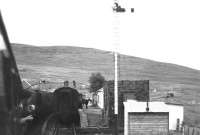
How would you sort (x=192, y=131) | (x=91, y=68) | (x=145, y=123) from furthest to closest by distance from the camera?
(x=91, y=68), (x=145, y=123), (x=192, y=131)

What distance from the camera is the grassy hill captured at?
11231 cm

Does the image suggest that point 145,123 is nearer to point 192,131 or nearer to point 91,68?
point 192,131

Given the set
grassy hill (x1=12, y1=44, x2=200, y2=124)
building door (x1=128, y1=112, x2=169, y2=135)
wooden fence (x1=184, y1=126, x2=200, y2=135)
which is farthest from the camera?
grassy hill (x1=12, y1=44, x2=200, y2=124)

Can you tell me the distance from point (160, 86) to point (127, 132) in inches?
3273


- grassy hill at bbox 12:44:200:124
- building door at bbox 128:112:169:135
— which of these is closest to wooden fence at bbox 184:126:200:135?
building door at bbox 128:112:169:135

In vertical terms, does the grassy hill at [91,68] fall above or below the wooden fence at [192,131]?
above

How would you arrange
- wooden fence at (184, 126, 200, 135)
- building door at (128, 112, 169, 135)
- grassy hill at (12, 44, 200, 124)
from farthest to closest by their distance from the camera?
1. grassy hill at (12, 44, 200, 124)
2. building door at (128, 112, 169, 135)
3. wooden fence at (184, 126, 200, 135)

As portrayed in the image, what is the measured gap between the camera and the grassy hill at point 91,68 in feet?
368

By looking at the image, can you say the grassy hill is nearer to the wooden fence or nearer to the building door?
the building door

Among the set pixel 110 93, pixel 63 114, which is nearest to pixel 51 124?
pixel 63 114

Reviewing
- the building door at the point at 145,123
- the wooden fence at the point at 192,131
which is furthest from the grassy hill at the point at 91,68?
the wooden fence at the point at 192,131

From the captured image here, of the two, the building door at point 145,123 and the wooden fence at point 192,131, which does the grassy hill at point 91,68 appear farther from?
the wooden fence at point 192,131

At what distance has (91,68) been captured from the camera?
130 metres

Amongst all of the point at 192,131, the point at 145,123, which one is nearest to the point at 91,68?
the point at 145,123
